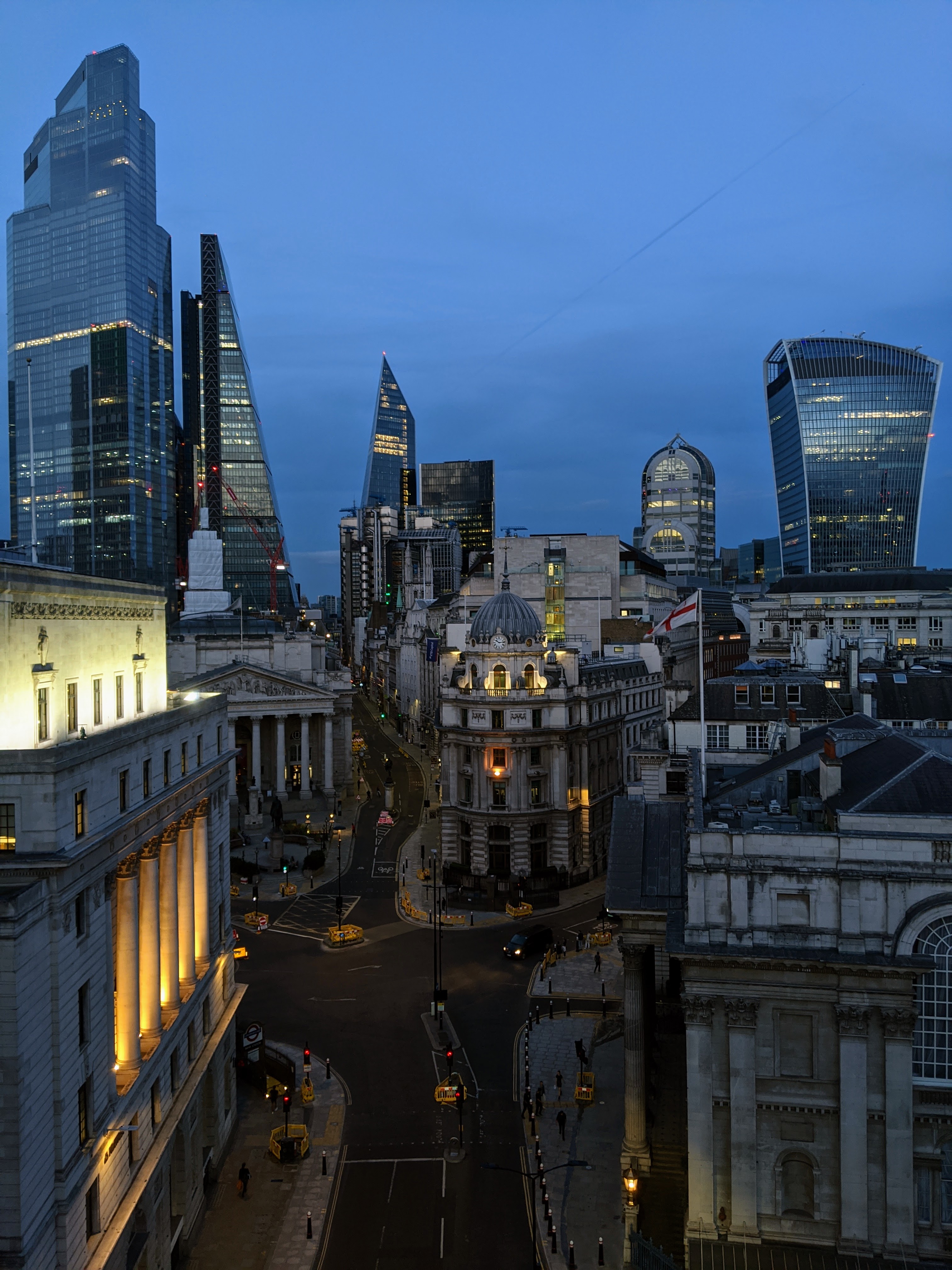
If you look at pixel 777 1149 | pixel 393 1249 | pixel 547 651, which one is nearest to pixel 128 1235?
pixel 393 1249

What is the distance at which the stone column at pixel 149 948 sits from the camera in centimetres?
3180

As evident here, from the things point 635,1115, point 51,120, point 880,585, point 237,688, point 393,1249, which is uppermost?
point 51,120

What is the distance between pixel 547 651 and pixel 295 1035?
1513 inches

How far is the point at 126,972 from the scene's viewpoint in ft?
98.0

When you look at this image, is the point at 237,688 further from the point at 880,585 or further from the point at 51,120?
the point at 51,120

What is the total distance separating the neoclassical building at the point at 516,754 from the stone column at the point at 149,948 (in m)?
43.6

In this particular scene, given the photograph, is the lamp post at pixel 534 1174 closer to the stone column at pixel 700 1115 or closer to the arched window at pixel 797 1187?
the stone column at pixel 700 1115

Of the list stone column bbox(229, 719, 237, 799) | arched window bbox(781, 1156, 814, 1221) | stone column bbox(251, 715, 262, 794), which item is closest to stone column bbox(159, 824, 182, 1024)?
arched window bbox(781, 1156, 814, 1221)

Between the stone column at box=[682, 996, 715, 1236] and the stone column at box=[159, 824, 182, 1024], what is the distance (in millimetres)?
18057

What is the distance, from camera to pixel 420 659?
164000mm

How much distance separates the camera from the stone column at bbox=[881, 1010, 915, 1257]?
29.3 meters

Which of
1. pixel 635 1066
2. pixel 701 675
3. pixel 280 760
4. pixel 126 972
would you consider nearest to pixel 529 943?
pixel 635 1066

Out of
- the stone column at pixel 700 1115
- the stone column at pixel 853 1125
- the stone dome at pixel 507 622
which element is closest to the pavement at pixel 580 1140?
the stone column at pixel 700 1115

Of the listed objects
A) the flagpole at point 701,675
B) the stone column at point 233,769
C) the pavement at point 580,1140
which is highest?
the flagpole at point 701,675
